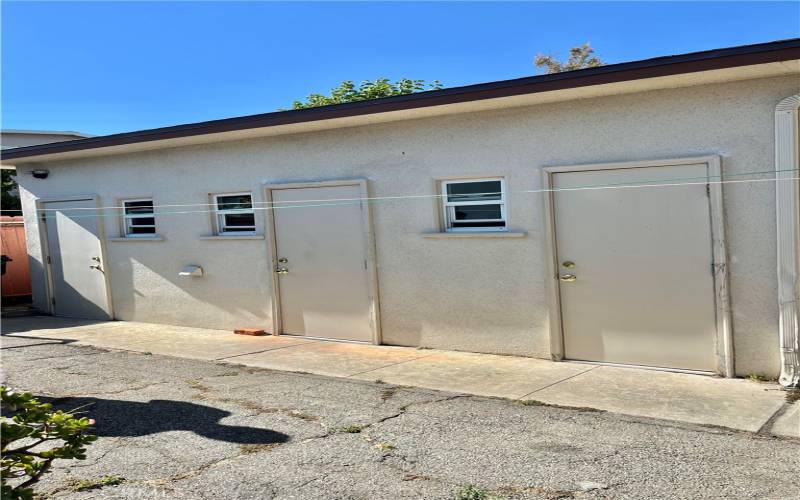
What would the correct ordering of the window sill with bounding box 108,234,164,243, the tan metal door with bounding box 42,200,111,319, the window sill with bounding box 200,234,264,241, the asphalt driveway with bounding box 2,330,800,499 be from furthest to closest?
1. the tan metal door with bounding box 42,200,111,319
2. the window sill with bounding box 108,234,164,243
3. the window sill with bounding box 200,234,264,241
4. the asphalt driveway with bounding box 2,330,800,499

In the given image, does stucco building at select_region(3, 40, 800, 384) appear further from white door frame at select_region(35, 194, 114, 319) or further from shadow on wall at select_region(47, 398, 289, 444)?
shadow on wall at select_region(47, 398, 289, 444)

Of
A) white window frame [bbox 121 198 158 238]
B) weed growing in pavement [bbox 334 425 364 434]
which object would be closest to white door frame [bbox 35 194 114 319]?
white window frame [bbox 121 198 158 238]

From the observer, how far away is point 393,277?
31.4ft

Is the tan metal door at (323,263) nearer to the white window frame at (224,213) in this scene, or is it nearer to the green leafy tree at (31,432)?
the white window frame at (224,213)

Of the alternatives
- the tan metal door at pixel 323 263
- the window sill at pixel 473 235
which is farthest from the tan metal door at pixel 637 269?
the tan metal door at pixel 323 263

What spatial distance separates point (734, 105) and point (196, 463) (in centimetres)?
557

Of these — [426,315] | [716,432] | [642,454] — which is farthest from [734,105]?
[426,315]

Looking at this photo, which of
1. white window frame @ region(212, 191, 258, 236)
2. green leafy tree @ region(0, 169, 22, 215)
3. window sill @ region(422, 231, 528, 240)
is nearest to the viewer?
window sill @ region(422, 231, 528, 240)

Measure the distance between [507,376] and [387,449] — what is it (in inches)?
99.5

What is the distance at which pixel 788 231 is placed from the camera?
22.0ft

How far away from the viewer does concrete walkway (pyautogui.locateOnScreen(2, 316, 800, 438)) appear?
6117mm

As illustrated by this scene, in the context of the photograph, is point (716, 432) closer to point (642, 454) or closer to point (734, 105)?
point (642, 454)

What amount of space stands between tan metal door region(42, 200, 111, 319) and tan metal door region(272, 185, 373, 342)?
14.7 ft

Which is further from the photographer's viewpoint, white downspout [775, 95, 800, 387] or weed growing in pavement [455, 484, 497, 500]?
white downspout [775, 95, 800, 387]
